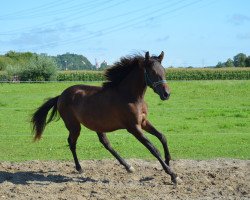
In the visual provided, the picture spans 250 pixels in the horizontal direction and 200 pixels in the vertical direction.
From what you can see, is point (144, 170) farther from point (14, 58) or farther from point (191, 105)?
point (14, 58)

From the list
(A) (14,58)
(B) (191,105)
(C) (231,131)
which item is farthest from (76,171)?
(A) (14,58)

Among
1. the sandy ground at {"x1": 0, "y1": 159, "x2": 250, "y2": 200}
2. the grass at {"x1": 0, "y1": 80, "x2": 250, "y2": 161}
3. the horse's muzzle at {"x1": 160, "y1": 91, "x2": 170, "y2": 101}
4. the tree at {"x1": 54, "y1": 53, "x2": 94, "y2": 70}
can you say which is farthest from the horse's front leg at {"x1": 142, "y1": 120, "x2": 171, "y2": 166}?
the tree at {"x1": 54, "y1": 53, "x2": 94, "y2": 70}

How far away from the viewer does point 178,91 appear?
86.8 feet

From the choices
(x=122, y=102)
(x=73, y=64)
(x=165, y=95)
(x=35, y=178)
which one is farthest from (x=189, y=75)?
(x=73, y=64)

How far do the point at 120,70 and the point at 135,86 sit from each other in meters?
0.54

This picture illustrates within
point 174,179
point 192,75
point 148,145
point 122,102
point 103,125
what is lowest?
point 174,179

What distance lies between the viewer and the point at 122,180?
316 inches

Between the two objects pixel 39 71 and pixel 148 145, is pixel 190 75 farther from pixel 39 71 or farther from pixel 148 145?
pixel 148 145

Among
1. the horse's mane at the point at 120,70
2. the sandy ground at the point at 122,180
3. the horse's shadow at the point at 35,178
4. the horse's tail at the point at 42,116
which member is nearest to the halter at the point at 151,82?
the horse's mane at the point at 120,70

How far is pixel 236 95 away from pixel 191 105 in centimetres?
472

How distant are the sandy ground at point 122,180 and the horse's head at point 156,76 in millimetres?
1413

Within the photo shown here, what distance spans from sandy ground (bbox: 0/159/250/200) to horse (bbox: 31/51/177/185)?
1.05ft

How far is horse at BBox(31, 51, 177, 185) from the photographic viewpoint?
7.86 metres

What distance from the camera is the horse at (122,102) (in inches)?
310
